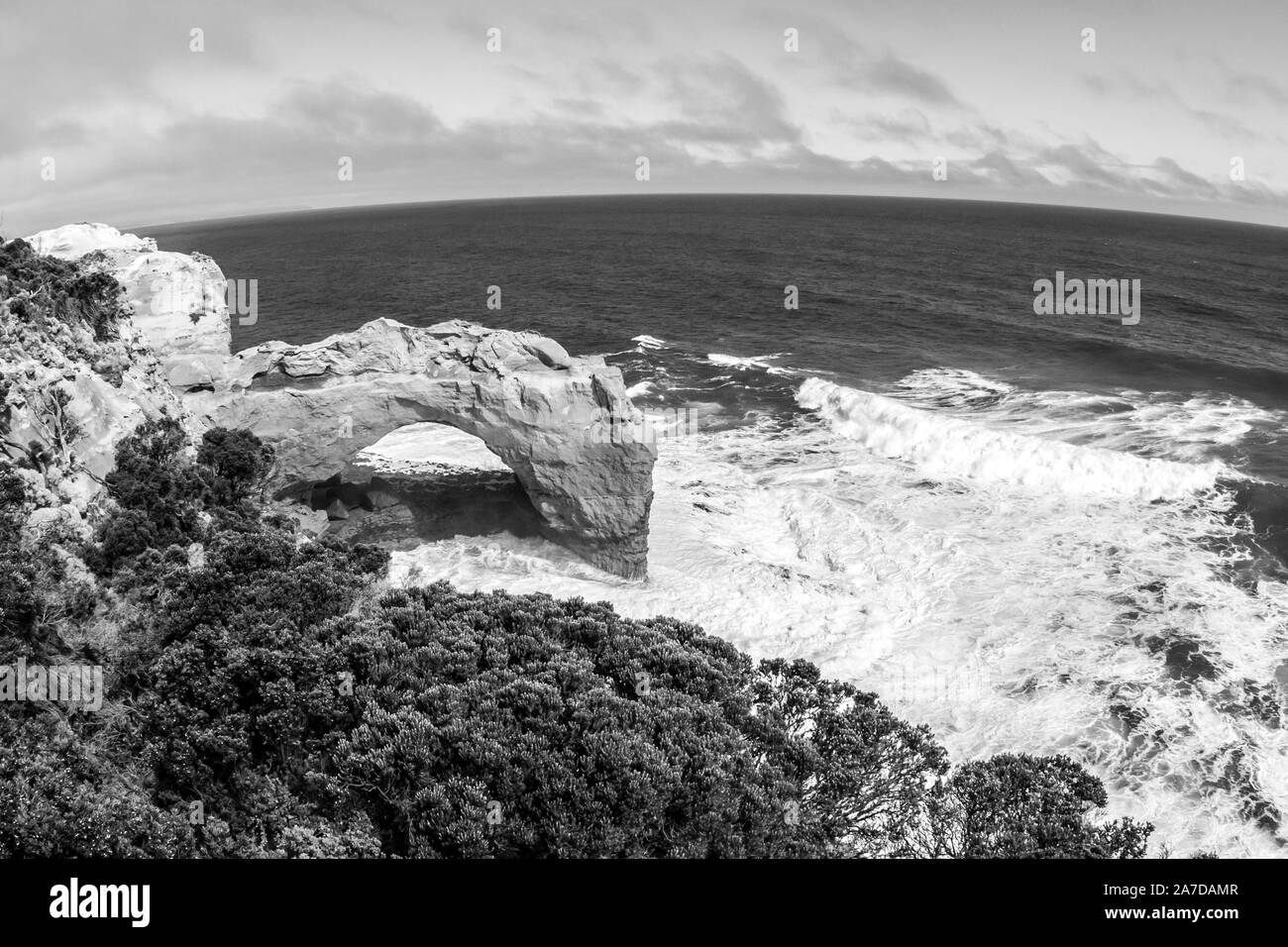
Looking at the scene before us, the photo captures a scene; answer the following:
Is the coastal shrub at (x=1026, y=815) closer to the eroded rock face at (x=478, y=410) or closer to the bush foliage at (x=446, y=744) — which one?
the bush foliage at (x=446, y=744)

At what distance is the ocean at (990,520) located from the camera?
2056 centimetres

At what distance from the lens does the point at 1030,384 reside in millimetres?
48625

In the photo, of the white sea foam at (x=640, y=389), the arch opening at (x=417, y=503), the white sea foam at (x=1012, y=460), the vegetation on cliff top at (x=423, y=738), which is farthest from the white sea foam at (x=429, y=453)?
the white sea foam at (x=1012, y=460)

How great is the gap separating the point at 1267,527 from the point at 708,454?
2125 centimetres

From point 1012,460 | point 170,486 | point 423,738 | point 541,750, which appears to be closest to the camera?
point 541,750

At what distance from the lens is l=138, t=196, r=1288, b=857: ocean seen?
20.6 meters

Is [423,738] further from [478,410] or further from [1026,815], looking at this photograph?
[478,410]

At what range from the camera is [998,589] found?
85.4ft

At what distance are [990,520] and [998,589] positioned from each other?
5591mm

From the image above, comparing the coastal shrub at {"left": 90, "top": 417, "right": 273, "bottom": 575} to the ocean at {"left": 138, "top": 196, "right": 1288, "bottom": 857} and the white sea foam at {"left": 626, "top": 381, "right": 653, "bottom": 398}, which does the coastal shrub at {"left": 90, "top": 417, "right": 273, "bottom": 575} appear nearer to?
the ocean at {"left": 138, "top": 196, "right": 1288, "bottom": 857}

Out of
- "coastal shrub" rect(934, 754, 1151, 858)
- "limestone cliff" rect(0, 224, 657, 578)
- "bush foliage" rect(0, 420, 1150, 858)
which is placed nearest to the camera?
"bush foliage" rect(0, 420, 1150, 858)

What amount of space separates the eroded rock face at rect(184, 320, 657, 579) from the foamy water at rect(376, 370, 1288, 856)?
2.37 m

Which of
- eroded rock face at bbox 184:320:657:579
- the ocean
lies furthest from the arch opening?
eroded rock face at bbox 184:320:657:579

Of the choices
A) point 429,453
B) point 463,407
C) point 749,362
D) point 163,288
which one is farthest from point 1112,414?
point 163,288
